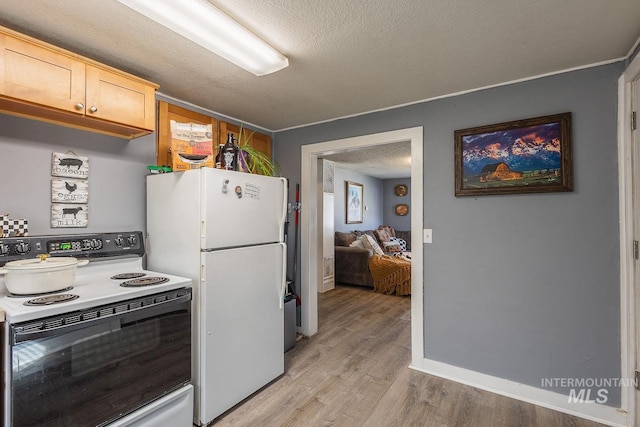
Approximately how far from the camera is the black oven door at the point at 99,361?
1.21 metres

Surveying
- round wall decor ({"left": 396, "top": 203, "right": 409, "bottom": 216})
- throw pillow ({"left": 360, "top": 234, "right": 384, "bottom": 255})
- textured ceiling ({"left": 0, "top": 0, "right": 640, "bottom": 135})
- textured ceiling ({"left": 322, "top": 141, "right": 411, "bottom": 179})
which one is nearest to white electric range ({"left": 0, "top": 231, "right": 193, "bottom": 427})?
textured ceiling ({"left": 0, "top": 0, "right": 640, "bottom": 135})

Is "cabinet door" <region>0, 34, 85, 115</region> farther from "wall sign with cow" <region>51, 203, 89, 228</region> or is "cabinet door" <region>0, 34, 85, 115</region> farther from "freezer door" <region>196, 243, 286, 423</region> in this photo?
"freezer door" <region>196, 243, 286, 423</region>

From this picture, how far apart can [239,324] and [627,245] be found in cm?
247

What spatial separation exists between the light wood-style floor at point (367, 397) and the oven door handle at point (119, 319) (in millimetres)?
835

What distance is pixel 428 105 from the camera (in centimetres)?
253

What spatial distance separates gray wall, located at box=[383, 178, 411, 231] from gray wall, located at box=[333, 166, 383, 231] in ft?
0.60

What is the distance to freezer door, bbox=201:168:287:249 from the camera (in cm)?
185

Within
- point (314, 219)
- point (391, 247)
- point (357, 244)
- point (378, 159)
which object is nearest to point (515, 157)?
point (314, 219)

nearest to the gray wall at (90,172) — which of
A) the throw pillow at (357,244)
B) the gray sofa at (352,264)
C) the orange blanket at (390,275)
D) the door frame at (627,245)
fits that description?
the door frame at (627,245)

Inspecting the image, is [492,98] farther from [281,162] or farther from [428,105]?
[281,162]

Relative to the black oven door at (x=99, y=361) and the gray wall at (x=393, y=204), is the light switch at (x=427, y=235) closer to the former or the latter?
the black oven door at (x=99, y=361)

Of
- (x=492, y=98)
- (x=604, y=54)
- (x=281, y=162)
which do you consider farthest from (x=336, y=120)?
(x=604, y=54)

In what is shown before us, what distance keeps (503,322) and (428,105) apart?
5.91 ft

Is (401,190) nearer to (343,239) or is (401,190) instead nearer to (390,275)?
(343,239)
